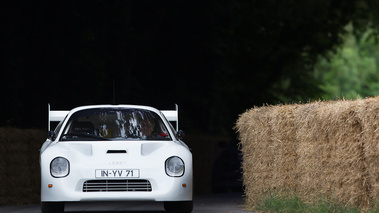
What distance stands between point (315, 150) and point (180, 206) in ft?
6.92

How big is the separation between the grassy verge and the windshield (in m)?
1.91

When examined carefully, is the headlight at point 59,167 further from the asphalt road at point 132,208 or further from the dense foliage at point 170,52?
the dense foliage at point 170,52

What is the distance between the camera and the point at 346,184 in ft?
34.9

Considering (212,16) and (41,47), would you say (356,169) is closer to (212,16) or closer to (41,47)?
(41,47)

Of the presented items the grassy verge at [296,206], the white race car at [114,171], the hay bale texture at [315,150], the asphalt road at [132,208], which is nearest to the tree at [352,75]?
the asphalt road at [132,208]

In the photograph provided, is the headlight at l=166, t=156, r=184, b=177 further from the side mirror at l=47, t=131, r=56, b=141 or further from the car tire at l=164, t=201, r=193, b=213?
the side mirror at l=47, t=131, r=56, b=141

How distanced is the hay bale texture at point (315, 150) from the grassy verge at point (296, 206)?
9cm

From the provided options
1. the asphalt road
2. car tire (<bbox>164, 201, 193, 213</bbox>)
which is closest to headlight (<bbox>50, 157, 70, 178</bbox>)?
car tire (<bbox>164, 201, 193, 213</bbox>)

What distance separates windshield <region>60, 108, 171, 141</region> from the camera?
1242cm

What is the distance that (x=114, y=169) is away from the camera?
11398mm

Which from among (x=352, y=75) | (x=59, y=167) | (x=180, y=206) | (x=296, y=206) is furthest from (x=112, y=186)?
(x=352, y=75)

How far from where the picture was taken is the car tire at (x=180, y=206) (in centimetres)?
1210

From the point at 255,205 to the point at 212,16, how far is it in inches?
682

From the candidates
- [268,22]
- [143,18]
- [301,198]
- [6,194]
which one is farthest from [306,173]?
[268,22]
